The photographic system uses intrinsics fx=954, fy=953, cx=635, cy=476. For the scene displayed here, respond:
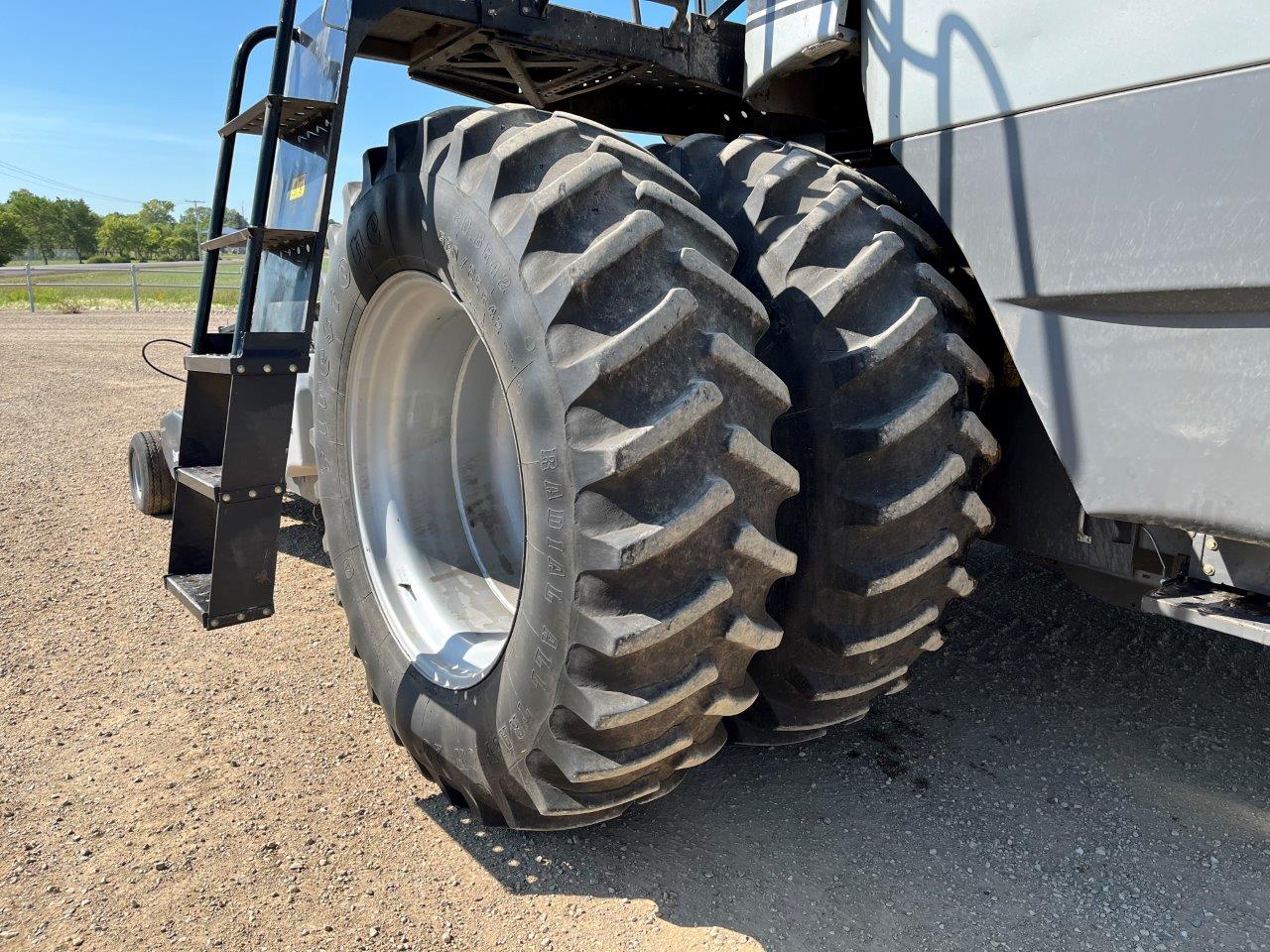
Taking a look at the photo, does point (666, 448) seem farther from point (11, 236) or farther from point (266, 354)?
point (11, 236)

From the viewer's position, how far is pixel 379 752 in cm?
276

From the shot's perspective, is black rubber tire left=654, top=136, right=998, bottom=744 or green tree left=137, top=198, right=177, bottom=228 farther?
green tree left=137, top=198, right=177, bottom=228

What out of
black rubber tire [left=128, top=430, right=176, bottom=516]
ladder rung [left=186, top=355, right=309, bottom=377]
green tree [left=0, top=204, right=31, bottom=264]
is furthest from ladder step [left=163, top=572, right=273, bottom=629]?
green tree [left=0, top=204, right=31, bottom=264]

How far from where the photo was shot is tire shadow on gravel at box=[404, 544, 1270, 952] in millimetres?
2088

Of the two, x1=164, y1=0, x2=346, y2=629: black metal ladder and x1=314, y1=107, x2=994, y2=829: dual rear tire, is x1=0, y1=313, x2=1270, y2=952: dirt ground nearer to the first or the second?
x1=314, y1=107, x2=994, y2=829: dual rear tire

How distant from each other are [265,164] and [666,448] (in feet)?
4.49

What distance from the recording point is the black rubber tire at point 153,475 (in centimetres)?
514

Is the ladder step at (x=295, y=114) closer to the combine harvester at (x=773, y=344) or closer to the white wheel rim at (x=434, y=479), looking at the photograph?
the combine harvester at (x=773, y=344)

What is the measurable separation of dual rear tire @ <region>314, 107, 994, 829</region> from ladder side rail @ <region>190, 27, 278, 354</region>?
2.90 ft

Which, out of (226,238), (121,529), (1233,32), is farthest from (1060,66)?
(121,529)

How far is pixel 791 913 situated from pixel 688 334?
1294 millimetres

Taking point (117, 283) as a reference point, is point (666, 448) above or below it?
below

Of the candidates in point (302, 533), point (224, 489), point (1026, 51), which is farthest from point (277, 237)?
point (302, 533)

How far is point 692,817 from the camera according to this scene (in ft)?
7.96
